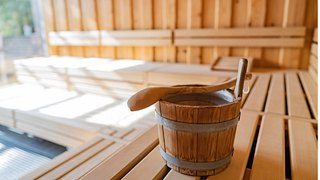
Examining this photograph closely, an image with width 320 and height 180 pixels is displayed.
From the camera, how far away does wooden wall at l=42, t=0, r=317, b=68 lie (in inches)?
129

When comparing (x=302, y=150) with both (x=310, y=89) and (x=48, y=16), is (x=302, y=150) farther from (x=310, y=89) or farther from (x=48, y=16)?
(x=48, y=16)

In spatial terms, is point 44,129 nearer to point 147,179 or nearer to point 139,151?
point 139,151

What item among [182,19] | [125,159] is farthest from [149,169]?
[182,19]

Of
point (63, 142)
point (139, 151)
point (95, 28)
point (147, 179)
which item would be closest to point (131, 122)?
point (63, 142)

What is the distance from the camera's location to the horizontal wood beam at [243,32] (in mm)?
3165

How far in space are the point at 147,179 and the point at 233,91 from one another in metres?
0.48

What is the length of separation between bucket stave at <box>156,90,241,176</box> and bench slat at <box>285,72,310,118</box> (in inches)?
38.5

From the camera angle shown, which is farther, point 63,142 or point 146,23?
point 146,23

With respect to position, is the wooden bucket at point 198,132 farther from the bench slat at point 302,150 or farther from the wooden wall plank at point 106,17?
the wooden wall plank at point 106,17

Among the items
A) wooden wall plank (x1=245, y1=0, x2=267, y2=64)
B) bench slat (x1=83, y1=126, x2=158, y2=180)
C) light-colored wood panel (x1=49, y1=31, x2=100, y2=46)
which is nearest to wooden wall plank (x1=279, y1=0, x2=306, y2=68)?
wooden wall plank (x1=245, y1=0, x2=267, y2=64)

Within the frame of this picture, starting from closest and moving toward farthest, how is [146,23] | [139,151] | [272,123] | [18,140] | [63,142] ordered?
1. [139,151]
2. [272,123]
3. [18,140]
4. [63,142]
5. [146,23]

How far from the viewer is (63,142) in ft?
7.93

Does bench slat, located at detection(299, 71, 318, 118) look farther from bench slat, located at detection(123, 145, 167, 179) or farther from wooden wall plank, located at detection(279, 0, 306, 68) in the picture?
bench slat, located at detection(123, 145, 167, 179)

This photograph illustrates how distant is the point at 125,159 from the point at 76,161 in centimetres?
44
